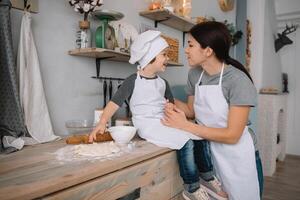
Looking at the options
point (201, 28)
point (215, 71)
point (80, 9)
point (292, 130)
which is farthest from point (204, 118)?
point (292, 130)

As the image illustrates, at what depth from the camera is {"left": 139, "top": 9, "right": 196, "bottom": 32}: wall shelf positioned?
2.04 meters

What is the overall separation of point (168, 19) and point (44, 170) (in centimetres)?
168

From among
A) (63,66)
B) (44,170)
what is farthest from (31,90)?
(44,170)

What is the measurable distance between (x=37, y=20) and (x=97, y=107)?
2.12ft

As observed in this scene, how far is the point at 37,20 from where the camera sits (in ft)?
4.63

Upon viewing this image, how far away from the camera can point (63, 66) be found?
1560mm

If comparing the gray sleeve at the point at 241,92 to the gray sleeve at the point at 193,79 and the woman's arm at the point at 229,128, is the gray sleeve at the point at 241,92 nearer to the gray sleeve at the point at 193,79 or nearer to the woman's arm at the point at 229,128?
the woman's arm at the point at 229,128

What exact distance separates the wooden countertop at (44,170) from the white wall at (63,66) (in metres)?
0.40

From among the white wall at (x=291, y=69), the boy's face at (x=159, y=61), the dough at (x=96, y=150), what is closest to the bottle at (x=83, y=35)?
the boy's face at (x=159, y=61)

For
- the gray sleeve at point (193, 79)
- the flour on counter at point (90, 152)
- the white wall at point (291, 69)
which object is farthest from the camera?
the white wall at point (291, 69)

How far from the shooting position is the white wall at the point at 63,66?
4.73 feet

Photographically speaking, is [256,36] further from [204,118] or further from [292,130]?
[204,118]

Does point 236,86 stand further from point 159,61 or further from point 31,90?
point 31,90

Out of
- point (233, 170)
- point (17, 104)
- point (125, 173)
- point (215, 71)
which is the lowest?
point (233, 170)
